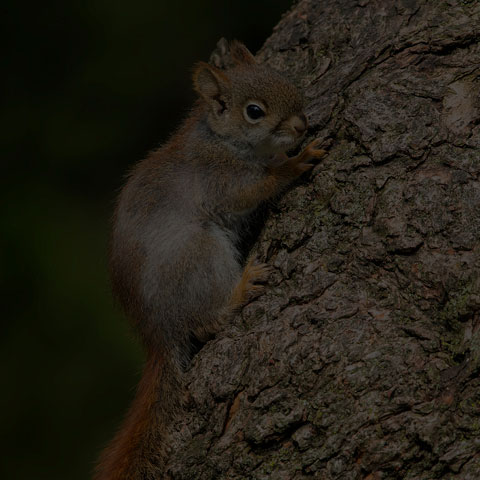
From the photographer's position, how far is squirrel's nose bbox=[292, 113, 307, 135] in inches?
115

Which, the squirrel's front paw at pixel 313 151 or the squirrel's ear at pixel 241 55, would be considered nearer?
the squirrel's front paw at pixel 313 151

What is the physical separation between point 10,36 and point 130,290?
3.11 m

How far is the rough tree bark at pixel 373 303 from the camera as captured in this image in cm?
224

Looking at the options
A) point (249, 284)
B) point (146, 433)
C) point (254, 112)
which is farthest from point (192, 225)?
point (146, 433)

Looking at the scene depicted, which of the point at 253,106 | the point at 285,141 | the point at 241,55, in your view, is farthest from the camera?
the point at 241,55

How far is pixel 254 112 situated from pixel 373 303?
45.3 inches

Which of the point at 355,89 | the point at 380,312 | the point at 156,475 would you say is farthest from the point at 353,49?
the point at 156,475

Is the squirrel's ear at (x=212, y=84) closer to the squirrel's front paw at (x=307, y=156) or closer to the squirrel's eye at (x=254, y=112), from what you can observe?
the squirrel's eye at (x=254, y=112)

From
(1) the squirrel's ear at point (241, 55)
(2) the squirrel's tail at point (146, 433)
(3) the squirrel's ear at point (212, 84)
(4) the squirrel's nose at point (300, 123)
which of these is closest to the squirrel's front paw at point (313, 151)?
(4) the squirrel's nose at point (300, 123)

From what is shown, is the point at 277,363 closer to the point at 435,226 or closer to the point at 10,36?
the point at 435,226

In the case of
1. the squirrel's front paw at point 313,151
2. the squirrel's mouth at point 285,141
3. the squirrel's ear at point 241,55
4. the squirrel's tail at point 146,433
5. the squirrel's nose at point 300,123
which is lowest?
the squirrel's tail at point 146,433

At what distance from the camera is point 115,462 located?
2.79 m

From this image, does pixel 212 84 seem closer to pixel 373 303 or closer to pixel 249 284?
pixel 249 284

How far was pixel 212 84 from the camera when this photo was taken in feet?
10.6
